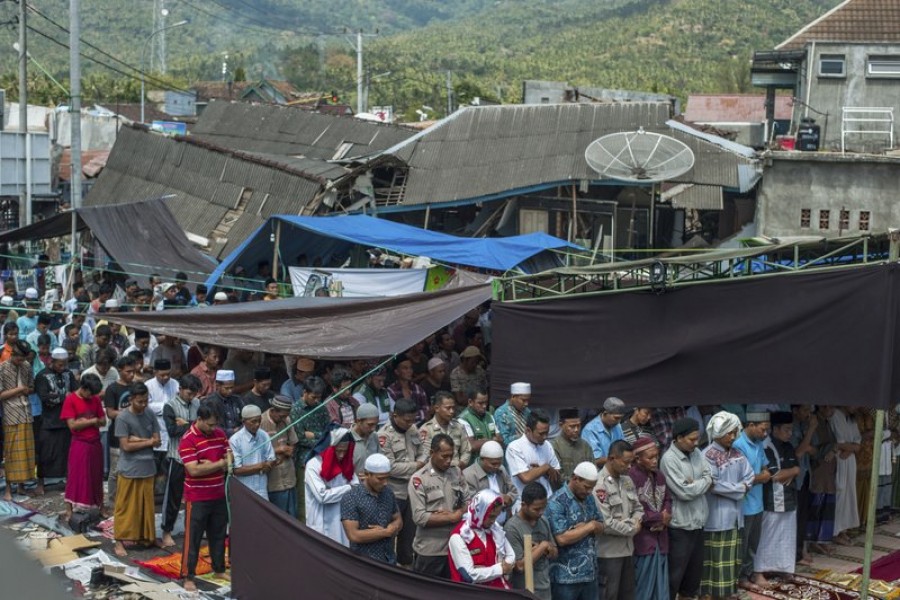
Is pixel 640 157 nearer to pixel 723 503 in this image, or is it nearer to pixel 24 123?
pixel 24 123

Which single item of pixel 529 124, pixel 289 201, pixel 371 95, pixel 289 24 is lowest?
pixel 289 201

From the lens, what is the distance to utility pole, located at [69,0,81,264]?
17.9m

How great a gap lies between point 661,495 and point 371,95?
61723mm

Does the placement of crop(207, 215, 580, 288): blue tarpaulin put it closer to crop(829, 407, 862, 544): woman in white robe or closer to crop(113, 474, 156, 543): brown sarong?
crop(829, 407, 862, 544): woman in white robe

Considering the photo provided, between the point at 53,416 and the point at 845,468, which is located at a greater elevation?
the point at 53,416

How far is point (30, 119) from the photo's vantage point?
42156mm

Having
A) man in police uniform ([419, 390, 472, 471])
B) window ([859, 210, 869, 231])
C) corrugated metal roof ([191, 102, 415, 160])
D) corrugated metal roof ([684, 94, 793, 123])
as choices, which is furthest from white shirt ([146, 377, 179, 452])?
corrugated metal roof ([684, 94, 793, 123])

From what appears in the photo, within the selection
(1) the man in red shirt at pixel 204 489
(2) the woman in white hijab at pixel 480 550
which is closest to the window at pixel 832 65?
(1) the man in red shirt at pixel 204 489

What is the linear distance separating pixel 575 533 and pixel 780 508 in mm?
2932

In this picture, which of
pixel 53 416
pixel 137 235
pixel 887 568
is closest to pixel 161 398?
pixel 53 416

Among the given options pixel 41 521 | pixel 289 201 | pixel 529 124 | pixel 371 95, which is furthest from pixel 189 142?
pixel 371 95

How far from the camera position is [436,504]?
26.3ft

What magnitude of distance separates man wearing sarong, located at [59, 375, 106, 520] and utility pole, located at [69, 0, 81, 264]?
715cm

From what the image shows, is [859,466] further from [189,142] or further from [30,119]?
[30,119]
